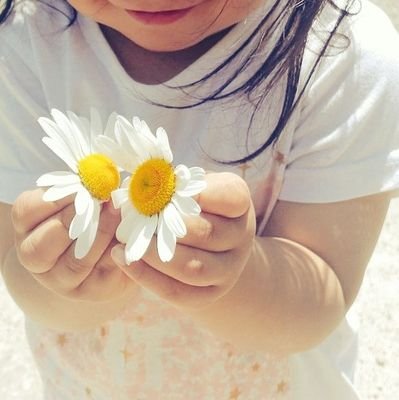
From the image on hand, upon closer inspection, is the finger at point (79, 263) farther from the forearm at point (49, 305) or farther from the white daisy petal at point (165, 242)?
the forearm at point (49, 305)

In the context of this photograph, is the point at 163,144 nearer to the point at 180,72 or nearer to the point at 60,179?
the point at 60,179

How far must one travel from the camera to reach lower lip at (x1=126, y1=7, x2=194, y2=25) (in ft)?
1.97

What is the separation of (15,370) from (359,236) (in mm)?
761

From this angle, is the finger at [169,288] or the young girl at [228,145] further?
the young girl at [228,145]

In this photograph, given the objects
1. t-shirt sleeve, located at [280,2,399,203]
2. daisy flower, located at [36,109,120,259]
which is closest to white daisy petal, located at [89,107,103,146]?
daisy flower, located at [36,109,120,259]

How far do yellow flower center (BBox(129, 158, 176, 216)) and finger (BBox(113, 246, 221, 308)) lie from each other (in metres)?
0.04

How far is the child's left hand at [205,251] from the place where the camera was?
0.53 m

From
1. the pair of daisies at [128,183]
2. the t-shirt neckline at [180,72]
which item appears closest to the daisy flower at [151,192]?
the pair of daisies at [128,183]

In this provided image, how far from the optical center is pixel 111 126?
21.2 inches

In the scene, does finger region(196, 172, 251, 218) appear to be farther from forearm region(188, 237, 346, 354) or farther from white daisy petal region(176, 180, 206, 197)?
forearm region(188, 237, 346, 354)

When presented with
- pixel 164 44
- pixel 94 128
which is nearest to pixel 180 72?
pixel 164 44

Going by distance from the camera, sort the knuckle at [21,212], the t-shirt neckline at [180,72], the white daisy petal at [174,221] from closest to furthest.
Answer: the white daisy petal at [174,221]
the knuckle at [21,212]
the t-shirt neckline at [180,72]

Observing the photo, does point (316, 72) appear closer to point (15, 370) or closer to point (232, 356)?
point (232, 356)

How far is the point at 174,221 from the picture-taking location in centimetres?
48
